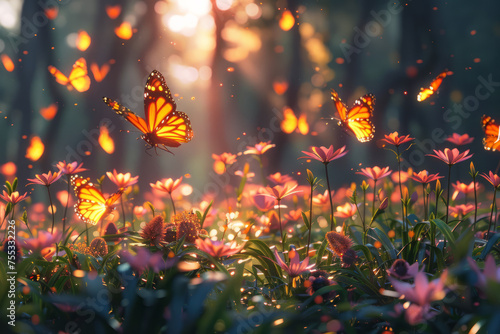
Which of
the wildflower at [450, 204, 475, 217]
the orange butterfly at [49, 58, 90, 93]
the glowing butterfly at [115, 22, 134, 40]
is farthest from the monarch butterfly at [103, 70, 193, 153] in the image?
the glowing butterfly at [115, 22, 134, 40]

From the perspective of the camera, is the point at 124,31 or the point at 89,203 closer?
the point at 89,203

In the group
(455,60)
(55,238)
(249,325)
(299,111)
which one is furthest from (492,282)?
(455,60)

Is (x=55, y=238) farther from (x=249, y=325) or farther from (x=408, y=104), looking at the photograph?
(x=408, y=104)

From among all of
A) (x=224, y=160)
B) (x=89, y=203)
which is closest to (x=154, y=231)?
(x=89, y=203)

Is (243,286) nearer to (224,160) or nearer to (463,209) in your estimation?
(224,160)

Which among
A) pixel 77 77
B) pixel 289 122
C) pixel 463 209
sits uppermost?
pixel 77 77

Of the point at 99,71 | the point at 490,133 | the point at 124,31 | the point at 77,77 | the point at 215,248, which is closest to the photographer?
the point at 215,248

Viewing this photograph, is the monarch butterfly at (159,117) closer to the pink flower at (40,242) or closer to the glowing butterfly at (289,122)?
the pink flower at (40,242)
